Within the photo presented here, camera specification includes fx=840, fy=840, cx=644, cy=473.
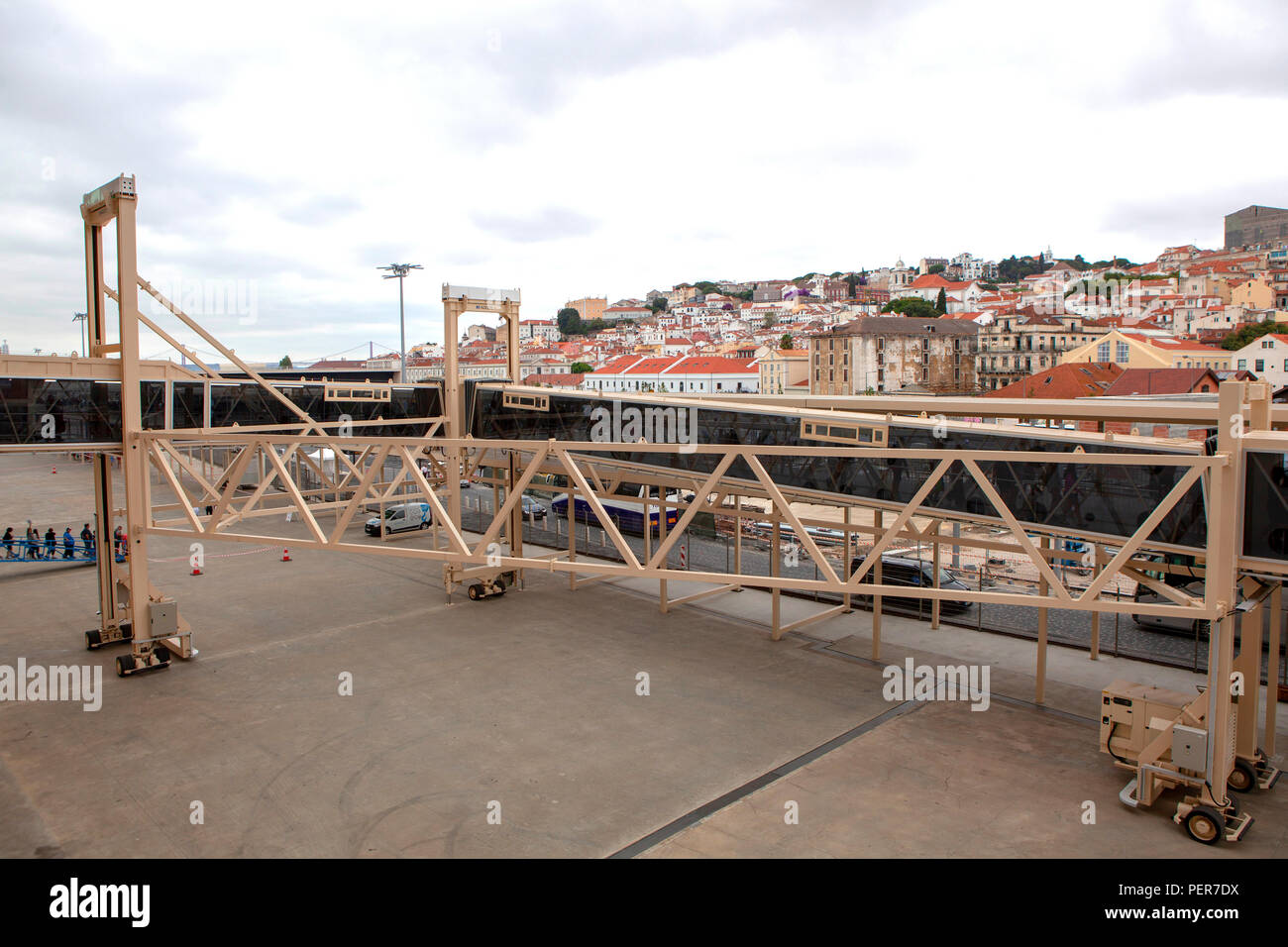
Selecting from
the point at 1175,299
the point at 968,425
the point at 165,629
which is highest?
the point at 1175,299

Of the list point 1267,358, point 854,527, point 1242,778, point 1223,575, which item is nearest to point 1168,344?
point 1267,358

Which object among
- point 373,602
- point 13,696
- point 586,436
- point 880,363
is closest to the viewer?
point 13,696

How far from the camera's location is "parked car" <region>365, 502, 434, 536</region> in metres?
32.9

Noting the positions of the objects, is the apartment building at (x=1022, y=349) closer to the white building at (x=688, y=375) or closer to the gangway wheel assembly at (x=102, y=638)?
the white building at (x=688, y=375)

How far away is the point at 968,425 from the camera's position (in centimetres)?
1294

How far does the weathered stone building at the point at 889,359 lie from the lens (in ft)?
300

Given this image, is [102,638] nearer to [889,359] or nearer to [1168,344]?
[889,359]

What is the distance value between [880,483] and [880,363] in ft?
269

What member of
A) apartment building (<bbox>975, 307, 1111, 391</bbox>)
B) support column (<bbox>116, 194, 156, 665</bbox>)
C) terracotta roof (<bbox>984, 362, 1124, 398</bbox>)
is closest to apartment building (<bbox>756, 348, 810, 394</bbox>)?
apartment building (<bbox>975, 307, 1111, 391</bbox>)

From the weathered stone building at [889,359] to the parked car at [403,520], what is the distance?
201ft

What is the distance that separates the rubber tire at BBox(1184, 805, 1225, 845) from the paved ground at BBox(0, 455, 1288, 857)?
0.76ft

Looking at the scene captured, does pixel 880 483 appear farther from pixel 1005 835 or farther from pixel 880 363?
pixel 880 363

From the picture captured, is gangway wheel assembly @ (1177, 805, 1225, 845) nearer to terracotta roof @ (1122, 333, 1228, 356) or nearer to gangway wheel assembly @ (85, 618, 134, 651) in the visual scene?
gangway wheel assembly @ (85, 618, 134, 651)
